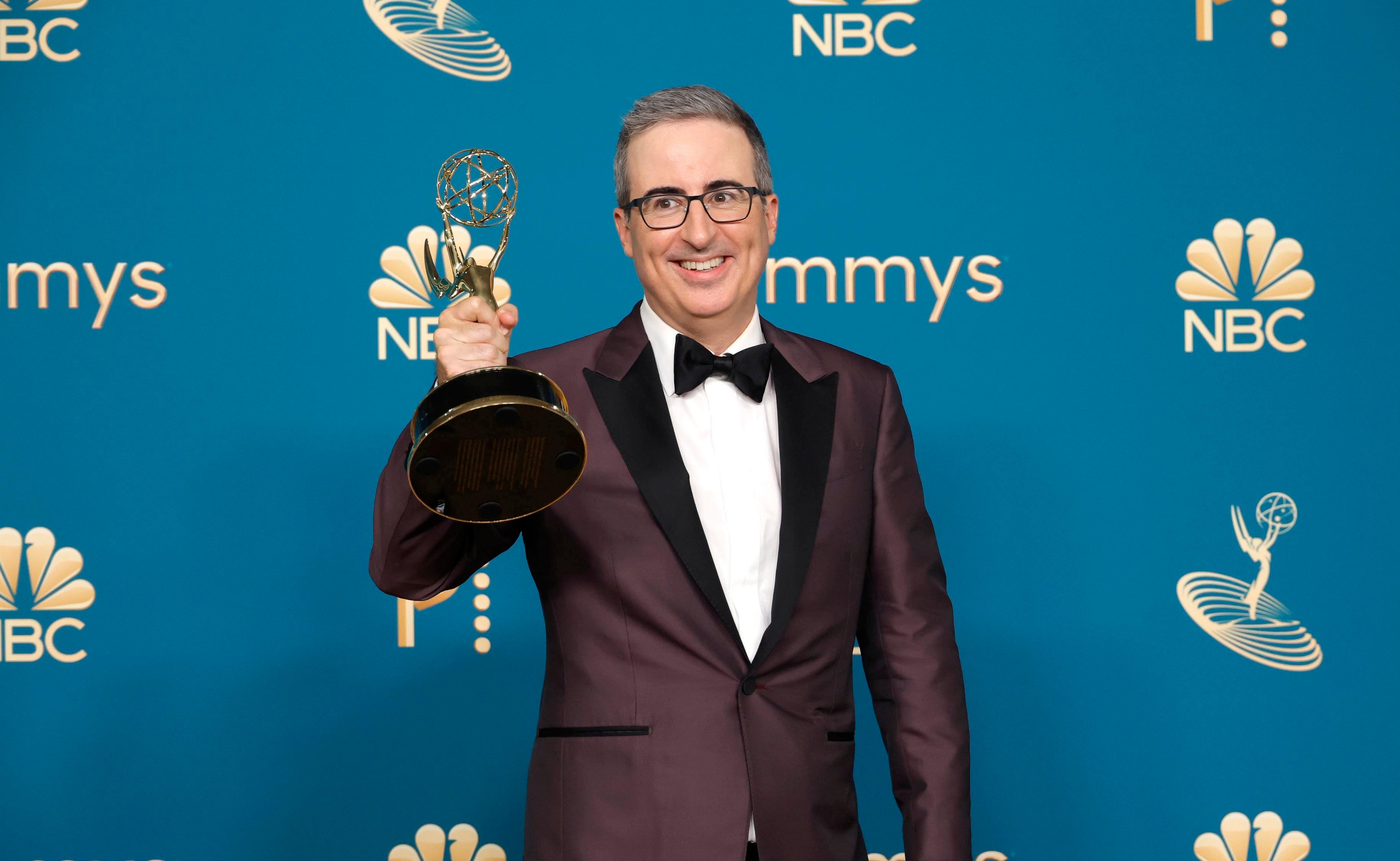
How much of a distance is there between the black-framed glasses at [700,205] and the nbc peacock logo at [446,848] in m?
1.56

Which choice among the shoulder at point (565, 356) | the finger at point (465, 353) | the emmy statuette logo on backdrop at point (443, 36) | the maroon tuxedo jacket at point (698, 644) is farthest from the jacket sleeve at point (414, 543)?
the emmy statuette logo on backdrop at point (443, 36)

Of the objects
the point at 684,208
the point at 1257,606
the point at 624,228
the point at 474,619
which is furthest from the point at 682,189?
the point at 1257,606

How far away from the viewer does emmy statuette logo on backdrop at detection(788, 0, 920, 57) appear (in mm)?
2770

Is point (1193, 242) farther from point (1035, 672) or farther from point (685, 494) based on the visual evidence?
point (685, 494)

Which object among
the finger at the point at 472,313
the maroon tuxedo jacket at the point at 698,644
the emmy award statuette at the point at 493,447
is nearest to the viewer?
the emmy award statuette at the point at 493,447

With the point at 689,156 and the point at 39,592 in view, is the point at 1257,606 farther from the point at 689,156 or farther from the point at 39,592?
the point at 39,592

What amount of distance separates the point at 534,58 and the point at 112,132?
947 mm

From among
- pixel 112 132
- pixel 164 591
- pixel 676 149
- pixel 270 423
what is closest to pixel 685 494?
pixel 676 149

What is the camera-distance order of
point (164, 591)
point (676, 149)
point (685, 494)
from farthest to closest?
point (164, 591), point (676, 149), point (685, 494)

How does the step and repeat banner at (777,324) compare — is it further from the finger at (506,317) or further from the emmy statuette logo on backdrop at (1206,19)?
the finger at (506,317)

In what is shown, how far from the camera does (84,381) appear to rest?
107 inches

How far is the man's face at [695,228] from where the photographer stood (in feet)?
5.80

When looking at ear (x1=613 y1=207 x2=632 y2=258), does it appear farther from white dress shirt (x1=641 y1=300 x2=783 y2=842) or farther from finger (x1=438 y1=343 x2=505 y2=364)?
finger (x1=438 y1=343 x2=505 y2=364)

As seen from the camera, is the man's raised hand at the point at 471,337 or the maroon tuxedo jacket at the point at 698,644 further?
the maroon tuxedo jacket at the point at 698,644
